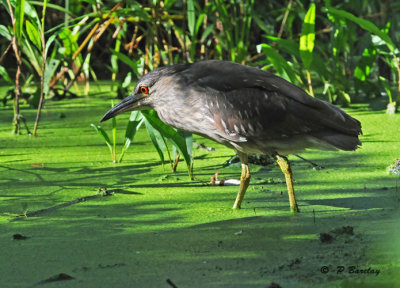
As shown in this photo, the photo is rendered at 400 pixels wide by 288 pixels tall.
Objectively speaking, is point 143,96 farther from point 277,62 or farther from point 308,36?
point 308,36

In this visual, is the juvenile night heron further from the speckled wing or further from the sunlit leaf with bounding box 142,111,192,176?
the sunlit leaf with bounding box 142,111,192,176

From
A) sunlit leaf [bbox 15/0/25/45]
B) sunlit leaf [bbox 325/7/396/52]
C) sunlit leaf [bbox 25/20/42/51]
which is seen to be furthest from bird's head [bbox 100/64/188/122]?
sunlit leaf [bbox 325/7/396/52]

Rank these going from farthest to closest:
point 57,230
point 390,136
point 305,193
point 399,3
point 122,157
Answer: point 399,3 → point 390,136 → point 122,157 → point 305,193 → point 57,230

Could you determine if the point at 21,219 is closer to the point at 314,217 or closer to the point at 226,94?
the point at 226,94

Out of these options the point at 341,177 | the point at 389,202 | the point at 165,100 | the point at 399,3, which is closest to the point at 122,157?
the point at 165,100

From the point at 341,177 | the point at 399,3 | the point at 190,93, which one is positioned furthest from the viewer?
the point at 399,3

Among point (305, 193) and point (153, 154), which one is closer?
point (305, 193)

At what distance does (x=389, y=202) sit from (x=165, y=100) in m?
1.20

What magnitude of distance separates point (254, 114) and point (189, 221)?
584 millimetres

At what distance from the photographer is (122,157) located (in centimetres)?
461

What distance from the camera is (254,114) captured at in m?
3.47
